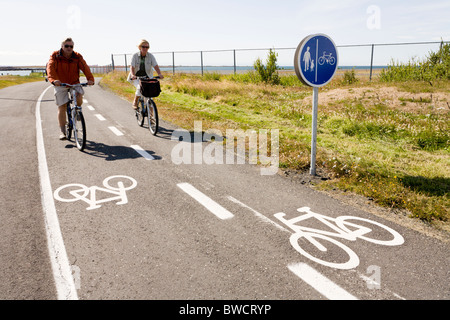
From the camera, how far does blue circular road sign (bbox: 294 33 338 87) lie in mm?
4805

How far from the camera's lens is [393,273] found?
9.36 ft

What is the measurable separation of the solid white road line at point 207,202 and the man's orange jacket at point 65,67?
152 inches

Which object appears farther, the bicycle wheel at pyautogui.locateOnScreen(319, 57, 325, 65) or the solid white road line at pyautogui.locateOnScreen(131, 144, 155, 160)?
the solid white road line at pyautogui.locateOnScreen(131, 144, 155, 160)

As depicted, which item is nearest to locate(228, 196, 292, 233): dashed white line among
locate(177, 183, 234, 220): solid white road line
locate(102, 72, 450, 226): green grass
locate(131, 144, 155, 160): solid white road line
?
locate(177, 183, 234, 220): solid white road line

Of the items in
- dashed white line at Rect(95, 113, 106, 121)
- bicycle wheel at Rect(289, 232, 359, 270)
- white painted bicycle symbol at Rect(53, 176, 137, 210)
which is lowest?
bicycle wheel at Rect(289, 232, 359, 270)

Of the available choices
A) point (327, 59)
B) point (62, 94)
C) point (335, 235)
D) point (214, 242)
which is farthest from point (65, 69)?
point (335, 235)

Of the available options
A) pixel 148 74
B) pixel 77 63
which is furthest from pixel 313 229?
pixel 148 74

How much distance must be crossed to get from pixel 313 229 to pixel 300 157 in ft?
8.59

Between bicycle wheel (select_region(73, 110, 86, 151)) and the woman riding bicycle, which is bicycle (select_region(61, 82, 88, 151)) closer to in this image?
bicycle wheel (select_region(73, 110, 86, 151))

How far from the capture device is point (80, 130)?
22.8 feet

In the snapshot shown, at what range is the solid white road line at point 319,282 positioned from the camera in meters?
2.60

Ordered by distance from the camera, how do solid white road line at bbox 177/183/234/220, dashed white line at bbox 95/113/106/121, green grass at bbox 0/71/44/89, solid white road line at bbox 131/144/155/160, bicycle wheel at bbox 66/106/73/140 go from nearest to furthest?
solid white road line at bbox 177/183/234/220
solid white road line at bbox 131/144/155/160
bicycle wheel at bbox 66/106/73/140
dashed white line at bbox 95/113/106/121
green grass at bbox 0/71/44/89

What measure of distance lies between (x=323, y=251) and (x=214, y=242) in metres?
1.13

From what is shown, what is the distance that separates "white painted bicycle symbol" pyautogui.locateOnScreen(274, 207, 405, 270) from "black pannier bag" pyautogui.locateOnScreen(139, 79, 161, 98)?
5.19m
